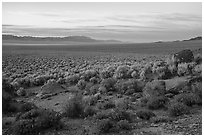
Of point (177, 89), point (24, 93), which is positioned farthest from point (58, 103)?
point (177, 89)

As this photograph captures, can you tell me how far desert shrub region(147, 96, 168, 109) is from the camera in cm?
1194

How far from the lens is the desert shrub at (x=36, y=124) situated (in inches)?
376

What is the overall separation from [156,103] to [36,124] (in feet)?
15.7

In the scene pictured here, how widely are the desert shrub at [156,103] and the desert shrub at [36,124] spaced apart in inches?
149

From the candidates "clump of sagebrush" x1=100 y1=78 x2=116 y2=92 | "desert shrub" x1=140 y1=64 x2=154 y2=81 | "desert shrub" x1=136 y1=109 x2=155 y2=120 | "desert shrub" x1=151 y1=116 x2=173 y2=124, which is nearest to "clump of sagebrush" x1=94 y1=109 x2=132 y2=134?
"desert shrub" x1=136 y1=109 x2=155 y2=120

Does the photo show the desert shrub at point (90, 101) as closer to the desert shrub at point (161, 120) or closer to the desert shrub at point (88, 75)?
the desert shrub at point (161, 120)

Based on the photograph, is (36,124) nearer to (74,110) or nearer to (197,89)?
(74,110)

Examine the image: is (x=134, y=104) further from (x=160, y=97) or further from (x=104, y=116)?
(x=104, y=116)

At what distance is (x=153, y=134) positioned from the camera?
9.12 metres

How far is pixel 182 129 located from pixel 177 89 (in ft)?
16.7

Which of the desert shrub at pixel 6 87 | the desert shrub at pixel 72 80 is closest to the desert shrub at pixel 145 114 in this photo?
the desert shrub at pixel 6 87

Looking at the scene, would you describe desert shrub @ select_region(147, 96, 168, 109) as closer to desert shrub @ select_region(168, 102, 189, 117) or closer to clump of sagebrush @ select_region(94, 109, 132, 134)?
desert shrub @ select_region(168, 102, 189, 117)

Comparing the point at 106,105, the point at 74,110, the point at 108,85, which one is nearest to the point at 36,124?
the point at 74,110

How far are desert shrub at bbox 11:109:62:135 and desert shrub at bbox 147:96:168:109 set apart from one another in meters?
3.78
